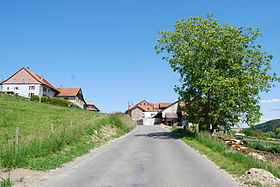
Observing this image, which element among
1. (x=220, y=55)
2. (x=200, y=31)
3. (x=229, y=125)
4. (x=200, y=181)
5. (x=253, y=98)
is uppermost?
(x=200, y=31)

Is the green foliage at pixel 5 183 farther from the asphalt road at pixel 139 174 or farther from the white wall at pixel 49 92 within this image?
the white wall at pixel 49 92

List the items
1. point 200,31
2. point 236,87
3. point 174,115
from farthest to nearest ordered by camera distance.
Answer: point 174,115, point 200,31, point 236,87

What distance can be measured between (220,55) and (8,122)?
19.6 meters

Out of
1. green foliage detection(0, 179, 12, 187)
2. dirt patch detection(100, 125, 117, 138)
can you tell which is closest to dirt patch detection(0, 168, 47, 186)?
green foliage detection(0, 179, 12, 187)

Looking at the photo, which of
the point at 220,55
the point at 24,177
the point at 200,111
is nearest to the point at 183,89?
the point at 200,111

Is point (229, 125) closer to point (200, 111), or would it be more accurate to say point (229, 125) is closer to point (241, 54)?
point (200, 111)

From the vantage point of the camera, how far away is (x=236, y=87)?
21109 mm

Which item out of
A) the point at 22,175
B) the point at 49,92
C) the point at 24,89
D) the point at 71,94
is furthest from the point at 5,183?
the point at 71,94

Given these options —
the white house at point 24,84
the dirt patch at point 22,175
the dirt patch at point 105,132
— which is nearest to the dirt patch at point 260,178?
the dirt patch at point 22,175

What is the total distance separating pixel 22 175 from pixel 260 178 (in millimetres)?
7743

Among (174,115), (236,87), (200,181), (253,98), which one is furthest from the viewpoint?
(174,115)

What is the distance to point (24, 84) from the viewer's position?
69.9 meters

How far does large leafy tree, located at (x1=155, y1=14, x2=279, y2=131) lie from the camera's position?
72.2 ft

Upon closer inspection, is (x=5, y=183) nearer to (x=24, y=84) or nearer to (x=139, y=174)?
(x=139, y=174)
